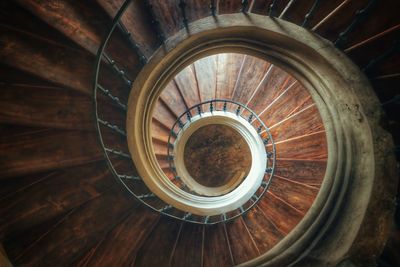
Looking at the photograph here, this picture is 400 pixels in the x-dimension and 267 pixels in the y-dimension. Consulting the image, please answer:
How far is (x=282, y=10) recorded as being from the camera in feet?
8.34

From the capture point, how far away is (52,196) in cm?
279

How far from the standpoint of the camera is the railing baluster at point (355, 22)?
2.08m

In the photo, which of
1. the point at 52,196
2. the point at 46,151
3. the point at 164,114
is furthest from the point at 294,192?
the point at 46,151

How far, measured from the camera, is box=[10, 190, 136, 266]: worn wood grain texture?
2.89 metres

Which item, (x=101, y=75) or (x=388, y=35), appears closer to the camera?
(x=388, y=35)

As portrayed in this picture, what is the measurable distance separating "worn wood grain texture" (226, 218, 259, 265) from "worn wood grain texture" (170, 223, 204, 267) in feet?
1.95

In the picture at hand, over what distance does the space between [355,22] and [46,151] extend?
3594 mm

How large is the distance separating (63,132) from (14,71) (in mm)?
801

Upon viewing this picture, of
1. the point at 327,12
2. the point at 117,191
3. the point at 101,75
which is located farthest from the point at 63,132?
the point at 327,12

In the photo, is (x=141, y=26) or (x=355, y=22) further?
(x=141, y=26)

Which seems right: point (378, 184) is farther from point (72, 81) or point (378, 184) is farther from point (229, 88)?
point (229, 88)

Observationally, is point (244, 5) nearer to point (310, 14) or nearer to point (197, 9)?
point (197, 9)

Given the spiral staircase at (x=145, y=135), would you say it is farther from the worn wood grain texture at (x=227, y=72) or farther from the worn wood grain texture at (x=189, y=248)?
the worn wood grain texture at (x=227, y=72)

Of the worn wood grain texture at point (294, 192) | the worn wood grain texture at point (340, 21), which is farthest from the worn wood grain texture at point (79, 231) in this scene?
the worn wood grain texture at point (340, 21)
